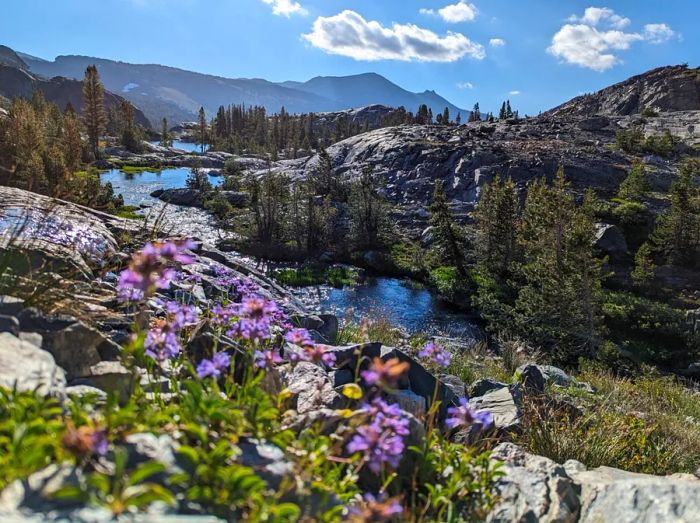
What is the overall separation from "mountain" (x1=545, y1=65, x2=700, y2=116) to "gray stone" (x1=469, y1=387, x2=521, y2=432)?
9460 centimetres

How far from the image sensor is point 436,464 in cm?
313

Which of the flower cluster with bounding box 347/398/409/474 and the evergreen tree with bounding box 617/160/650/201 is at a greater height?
the evergreen tree with bounding box 617/160/650/201

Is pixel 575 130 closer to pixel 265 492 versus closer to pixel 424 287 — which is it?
pixel 424 287

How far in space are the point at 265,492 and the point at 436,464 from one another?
1.39 meters

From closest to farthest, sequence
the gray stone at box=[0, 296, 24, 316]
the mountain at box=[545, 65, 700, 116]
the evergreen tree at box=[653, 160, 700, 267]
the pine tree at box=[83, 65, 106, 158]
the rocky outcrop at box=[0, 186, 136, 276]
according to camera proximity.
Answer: the gray stone at box=[0, 296, 24, 316] → the rocky outcrop at box=[0, 186, 136, 276] → the evergreen tree at box=[653, 160, 700, 267] → the pine tree at box=[83, 65, 106, 158] → the mountain at box=[545, 65, 700, 116]

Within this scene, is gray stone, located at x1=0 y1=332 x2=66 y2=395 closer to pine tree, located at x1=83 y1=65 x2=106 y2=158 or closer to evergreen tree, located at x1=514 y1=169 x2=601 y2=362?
evergreen tree, located at x1=514 y1=169 x2=601 y2=362

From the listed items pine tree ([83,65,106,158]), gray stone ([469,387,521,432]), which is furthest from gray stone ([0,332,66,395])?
pine tree ([83,65,106,158])

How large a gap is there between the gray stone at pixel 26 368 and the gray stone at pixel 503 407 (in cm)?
410

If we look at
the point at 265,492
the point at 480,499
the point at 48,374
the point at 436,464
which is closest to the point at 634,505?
the point at 480,499

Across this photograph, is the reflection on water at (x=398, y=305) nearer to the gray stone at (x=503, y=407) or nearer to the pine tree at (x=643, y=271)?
the pine tree at (x=643, y=271)

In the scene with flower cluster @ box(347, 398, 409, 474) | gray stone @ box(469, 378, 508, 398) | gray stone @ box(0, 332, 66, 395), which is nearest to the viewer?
flower cluster @ box(347, 398, 409, 474)

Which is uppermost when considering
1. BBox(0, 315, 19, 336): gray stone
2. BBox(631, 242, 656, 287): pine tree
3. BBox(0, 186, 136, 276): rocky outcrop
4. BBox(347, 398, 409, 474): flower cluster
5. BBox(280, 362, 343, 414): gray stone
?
BBox(0, 186, 136, 276): rocky outcrop

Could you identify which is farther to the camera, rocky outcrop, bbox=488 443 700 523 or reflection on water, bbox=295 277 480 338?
reflection on water, bbox=295 277 480 338

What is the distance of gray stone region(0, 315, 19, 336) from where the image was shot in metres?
2.96
